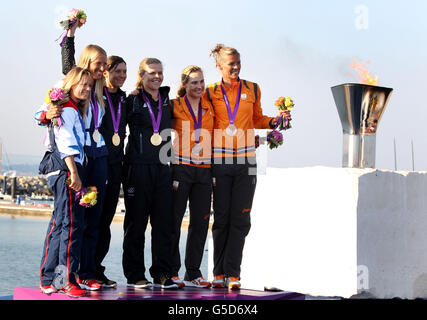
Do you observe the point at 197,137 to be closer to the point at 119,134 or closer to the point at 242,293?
the point at 119,134

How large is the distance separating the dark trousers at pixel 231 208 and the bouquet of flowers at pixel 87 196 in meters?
1.24

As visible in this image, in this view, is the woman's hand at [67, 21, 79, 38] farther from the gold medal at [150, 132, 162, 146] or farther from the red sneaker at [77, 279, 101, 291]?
the red sneaker at [77, 279, 101, 291]

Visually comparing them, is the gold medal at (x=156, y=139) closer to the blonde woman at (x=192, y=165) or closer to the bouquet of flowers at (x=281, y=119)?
the blonde woman at (x=192, y=165)

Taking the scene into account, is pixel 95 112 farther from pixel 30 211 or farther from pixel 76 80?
pixel 30 211

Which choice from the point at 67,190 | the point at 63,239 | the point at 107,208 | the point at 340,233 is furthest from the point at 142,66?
the point at 340,233

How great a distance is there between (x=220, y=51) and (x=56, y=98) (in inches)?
65.1

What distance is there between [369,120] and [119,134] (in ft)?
10.4

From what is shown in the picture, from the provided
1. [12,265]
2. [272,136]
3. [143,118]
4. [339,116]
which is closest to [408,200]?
[339,116]

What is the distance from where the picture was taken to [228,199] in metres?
5.36

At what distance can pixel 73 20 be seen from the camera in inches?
198

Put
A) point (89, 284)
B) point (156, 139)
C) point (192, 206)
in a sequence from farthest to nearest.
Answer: point (192, 206) < point (156, 139) < point (89, 284)

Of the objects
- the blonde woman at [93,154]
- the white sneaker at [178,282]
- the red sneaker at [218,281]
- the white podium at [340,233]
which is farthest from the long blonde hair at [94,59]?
the white podium at [340,233]

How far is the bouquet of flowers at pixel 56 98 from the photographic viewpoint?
4.43 meters

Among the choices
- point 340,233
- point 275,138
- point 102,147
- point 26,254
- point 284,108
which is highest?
point 284,108
